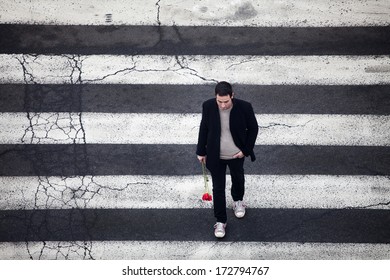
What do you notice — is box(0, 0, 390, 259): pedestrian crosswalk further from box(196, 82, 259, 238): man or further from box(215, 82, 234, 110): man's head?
box(215, 82, 234, 110): man's head

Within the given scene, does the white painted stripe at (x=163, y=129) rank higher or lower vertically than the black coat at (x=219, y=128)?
lower

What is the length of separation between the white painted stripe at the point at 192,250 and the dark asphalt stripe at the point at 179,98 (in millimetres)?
1854

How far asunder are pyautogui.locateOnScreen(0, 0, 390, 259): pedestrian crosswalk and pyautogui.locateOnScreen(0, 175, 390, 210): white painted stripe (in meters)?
0.02

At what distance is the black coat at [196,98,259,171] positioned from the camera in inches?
232

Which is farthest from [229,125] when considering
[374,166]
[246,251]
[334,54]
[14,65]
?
[14,65]

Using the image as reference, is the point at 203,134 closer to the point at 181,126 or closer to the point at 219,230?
the point at 219,230

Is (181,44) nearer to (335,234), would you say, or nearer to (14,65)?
(14,65)

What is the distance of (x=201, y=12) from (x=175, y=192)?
293 cm

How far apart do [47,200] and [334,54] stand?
4.38 metres

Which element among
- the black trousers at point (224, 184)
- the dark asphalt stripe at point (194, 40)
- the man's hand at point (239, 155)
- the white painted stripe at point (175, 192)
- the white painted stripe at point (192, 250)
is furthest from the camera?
the dark asphalt stripe at point (194, 40)

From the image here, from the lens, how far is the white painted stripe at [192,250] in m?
6.78

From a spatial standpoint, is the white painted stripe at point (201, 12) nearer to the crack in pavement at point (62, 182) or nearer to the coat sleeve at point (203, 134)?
the crack in pavement at point (62, 182)

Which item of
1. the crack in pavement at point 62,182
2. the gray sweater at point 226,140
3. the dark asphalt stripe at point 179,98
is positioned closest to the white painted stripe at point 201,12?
the crack in pavement at point 62,182

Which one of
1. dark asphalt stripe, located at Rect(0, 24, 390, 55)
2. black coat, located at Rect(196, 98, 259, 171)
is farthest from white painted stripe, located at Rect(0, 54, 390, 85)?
black coat, located at Rect(196, 98, 259, 171)
